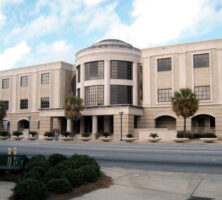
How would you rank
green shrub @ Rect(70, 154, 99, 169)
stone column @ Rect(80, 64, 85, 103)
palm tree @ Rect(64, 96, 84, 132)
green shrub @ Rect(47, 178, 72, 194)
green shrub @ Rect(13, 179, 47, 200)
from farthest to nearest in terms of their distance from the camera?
stone column @ Rect(80, 64, 85, 103)
palm tree @ Rect(64, 96, 84, 132)
green shrub @ Rect(70, 154, 99, 169)
green shrub @ Rect(47, 178, 72, 194)
green shrub @ Rect(13, 179, 47, 200)

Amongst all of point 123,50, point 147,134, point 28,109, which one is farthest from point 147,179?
point 28,109

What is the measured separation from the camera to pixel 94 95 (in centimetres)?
5078

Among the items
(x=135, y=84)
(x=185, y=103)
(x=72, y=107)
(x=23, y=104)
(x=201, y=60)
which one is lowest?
(x=72, y=107)

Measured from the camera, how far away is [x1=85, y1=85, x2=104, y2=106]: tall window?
50.3m

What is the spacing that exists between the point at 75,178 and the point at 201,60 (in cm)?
4115

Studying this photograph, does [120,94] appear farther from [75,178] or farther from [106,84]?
[75,178]

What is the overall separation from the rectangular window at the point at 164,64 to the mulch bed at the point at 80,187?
39789mm

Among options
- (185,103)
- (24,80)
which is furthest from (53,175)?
(24,80)

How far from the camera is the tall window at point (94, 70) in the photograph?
50897 millimetres

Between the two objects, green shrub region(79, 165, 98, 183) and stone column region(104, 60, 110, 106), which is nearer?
green shrub region(79, 165, 98, 183)

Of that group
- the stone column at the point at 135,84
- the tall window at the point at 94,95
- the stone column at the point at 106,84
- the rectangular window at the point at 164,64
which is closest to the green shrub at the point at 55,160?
the stone column at the point at 106,84

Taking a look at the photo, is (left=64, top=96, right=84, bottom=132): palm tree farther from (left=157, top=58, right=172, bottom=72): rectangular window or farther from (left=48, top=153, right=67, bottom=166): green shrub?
(left=48, top=153, right=67, bottom=166): green shrub

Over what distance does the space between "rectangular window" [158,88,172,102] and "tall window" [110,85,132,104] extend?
528 centimetres

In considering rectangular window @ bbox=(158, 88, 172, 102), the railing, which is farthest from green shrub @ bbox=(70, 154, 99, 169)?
rectangular window @ bbox=(158, 88, 172, 102)
